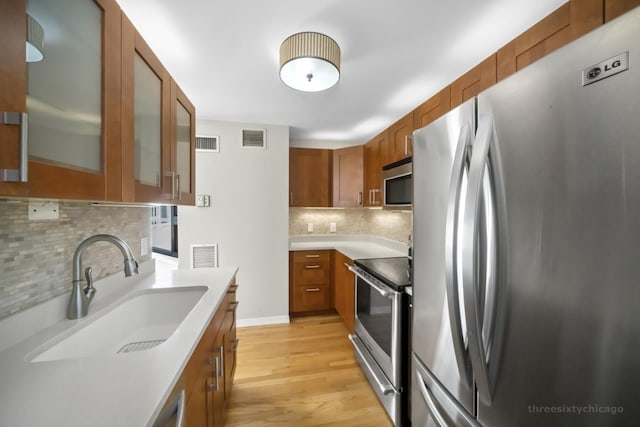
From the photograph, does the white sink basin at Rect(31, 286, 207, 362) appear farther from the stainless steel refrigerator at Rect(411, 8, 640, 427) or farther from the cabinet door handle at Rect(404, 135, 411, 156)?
the cabinet door handle at Rect(404, 135, 411, 156)

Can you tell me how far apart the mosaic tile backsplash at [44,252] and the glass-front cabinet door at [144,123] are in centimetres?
35

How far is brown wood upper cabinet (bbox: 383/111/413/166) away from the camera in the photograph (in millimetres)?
2068

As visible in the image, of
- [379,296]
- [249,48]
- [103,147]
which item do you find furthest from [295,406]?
[249,48]

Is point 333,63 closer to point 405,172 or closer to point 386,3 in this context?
point 386,3

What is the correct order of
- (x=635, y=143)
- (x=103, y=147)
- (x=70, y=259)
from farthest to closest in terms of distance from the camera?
(x=70, y=259)
(x=103, y=147)
(x=635, y=143)

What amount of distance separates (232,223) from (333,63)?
208 centimetres

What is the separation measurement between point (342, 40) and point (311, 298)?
266cm

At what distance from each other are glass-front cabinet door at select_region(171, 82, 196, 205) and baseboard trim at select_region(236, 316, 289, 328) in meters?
1.73

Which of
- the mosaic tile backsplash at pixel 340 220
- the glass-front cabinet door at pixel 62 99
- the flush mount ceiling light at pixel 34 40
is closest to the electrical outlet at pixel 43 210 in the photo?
the glass-front cabinet door at pixel 62 99

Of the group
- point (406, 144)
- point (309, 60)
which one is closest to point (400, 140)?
point (406, 144)

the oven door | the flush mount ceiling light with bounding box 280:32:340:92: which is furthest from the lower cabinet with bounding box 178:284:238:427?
the flush mount ceiling light with bounding box 280:32:340:92

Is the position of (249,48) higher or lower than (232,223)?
higher

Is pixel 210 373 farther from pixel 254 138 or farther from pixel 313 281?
pixel 254 138

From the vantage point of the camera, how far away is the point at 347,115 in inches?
99.0
